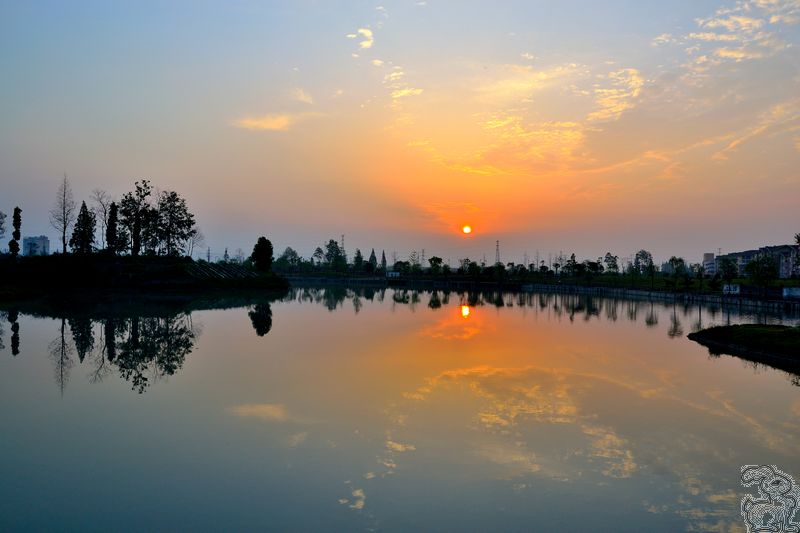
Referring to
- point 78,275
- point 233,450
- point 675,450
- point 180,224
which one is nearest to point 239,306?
point 78,275

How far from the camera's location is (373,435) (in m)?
12.4

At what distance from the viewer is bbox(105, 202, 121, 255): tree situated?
6831cm

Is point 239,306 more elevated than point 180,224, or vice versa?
point 180,224

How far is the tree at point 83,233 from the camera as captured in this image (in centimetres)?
6981

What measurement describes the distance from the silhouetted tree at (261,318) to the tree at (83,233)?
35.5 meters

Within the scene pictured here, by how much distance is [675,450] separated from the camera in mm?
12070

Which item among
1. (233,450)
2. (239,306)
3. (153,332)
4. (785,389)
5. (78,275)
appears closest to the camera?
(233,450)

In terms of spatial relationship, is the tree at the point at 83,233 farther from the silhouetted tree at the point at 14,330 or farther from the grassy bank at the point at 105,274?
the silhouetted tree at the point at 14,330

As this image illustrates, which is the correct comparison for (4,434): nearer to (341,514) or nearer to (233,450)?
(233,450)

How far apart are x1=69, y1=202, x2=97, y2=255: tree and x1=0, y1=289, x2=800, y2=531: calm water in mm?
49891

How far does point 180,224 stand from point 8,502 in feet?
234

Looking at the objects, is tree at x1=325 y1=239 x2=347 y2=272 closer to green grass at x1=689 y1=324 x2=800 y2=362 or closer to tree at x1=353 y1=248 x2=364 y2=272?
tree at x1=353 y1=248 x2=364 y2=272

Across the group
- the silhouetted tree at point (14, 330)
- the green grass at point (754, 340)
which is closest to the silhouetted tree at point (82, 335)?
the silhouetted tree at point (14, 330)

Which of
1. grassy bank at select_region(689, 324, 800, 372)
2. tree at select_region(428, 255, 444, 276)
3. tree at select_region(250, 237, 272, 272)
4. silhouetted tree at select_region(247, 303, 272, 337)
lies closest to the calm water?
grassy bank at select_region(689, 324, 800, 372)
